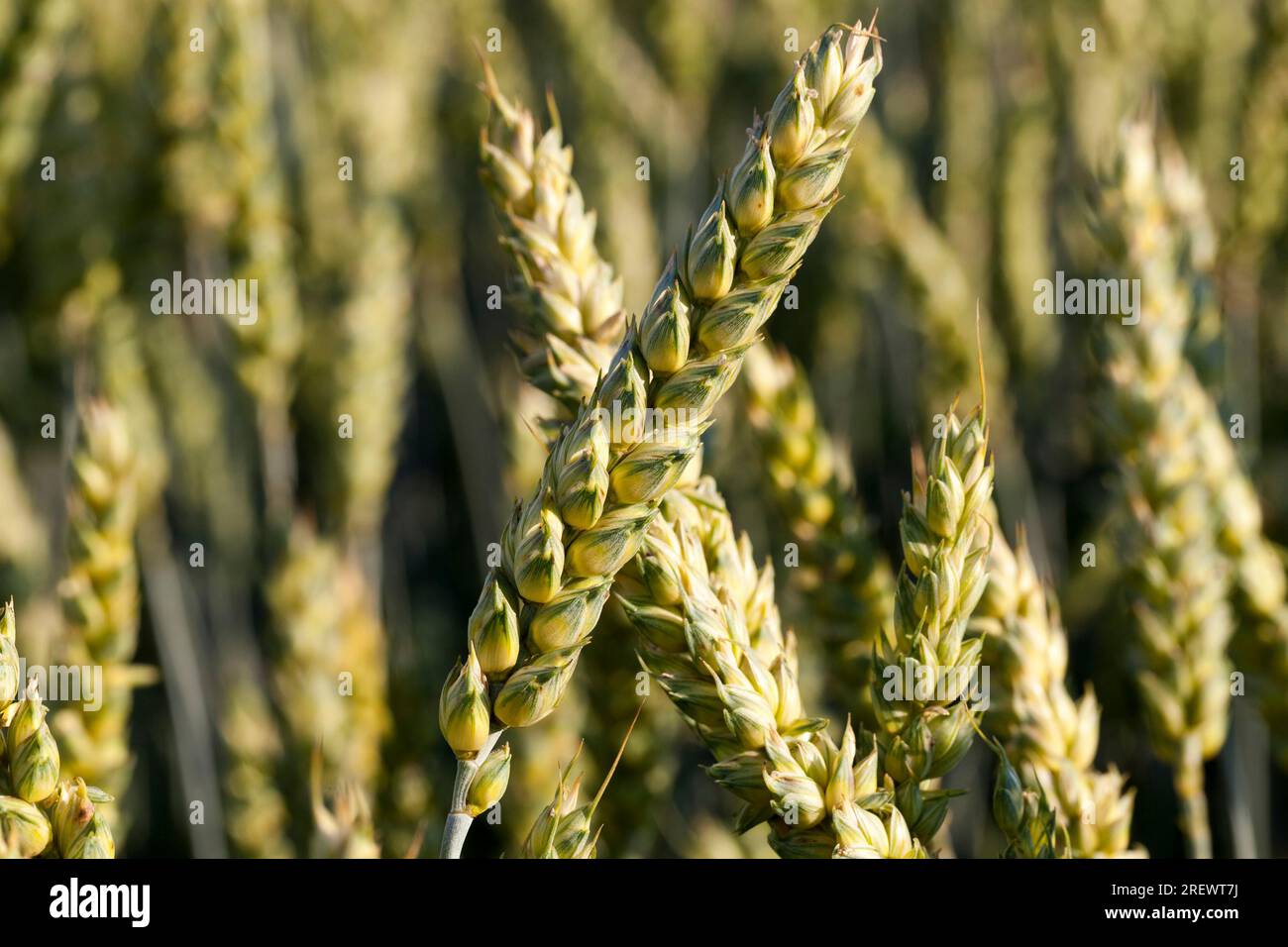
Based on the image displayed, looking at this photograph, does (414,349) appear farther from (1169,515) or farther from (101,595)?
(1169,515)

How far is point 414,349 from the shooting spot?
9.34 feet

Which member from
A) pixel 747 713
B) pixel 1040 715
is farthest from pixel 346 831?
pixel 1040 715

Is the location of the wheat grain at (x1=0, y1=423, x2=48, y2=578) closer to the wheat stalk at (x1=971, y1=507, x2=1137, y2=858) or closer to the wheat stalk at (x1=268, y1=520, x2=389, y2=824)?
the wheat stalk at (x1=268, y1=520, x2=389, y2=824)

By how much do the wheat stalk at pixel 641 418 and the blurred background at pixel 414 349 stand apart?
1.76 feet

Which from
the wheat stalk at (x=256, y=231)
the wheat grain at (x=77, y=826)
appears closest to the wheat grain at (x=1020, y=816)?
the wheat grain at (x=77, y=826)

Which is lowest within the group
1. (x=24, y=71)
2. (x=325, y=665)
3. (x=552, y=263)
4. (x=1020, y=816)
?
(x=1020, y=816)

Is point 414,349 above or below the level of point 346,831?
above

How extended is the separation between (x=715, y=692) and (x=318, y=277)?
175cm

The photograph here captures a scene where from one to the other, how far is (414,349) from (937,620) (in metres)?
2.18

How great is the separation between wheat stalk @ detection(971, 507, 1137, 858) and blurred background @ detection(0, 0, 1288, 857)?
1.22 feet

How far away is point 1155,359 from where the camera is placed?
51.8 inches

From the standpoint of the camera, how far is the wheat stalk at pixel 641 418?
73 centimetres
